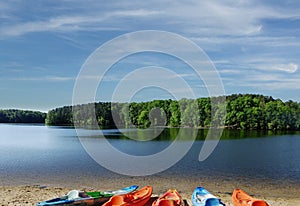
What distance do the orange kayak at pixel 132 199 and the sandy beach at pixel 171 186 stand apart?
180 cm

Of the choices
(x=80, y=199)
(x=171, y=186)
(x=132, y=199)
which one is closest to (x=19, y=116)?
(x=171, y=186)

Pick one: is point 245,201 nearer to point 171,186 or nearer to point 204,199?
point 204,199

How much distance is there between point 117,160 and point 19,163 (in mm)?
7431

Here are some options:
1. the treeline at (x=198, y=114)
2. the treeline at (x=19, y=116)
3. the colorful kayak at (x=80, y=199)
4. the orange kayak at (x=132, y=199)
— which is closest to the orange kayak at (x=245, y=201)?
the orange kayak at (x=132, y=199)

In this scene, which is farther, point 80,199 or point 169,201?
point 80,199

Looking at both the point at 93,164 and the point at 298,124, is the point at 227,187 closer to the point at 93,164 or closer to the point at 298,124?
the point at 93,164

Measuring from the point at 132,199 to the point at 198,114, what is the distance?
270 feet

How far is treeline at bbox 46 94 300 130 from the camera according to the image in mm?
73438

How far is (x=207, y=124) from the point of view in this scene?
97625 mm

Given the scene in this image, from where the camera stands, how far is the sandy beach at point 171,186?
14.1 metres

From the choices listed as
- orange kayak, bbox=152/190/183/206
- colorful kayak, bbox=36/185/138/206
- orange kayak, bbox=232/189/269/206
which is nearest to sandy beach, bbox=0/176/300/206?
orange kayak, bbox=232/189/269/206

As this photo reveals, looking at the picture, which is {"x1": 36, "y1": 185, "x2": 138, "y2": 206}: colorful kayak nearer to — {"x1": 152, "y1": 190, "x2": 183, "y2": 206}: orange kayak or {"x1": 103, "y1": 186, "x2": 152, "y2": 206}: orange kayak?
{"x1": 103, "y1": 186, "x2": 152, "y2": 206}: orange kayak

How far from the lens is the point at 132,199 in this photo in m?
12.1

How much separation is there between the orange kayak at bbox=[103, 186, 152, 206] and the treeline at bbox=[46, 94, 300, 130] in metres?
51.0
